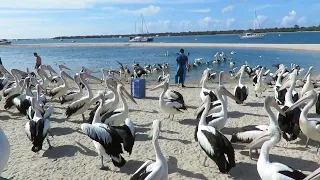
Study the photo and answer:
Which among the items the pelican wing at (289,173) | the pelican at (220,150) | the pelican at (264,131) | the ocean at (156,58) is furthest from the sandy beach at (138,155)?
the ocean at (156,58)

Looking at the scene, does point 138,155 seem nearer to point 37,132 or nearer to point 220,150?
point 220,150

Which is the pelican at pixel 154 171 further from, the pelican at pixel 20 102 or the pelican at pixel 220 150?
the pelican at pixel 20 102

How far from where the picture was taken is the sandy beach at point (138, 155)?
212 inches

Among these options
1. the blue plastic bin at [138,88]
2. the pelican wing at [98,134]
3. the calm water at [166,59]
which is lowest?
the calm water at [166,59]

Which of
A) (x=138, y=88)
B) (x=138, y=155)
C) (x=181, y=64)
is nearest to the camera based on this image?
(x=138, y=155)

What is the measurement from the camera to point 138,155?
6137 mm

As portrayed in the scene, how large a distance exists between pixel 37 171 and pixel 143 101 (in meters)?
5.83

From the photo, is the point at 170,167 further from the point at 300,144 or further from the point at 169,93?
the point at 169,93

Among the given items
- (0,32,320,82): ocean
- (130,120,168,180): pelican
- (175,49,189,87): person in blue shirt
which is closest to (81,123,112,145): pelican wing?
(130,120,168,180): pelican

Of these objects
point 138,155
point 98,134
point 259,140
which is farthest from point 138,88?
point 259,140

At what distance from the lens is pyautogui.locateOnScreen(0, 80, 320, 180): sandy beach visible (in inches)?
212

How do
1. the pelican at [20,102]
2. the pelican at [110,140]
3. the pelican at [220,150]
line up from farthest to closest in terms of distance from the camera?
the pelican at [20,102] → the pelican at [110,140] → the pelican at [220,150]

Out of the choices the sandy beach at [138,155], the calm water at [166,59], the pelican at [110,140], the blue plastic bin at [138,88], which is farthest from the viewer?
the calm water at [166,59]

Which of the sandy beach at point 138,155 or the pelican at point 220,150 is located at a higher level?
the pelican at point 220,150
